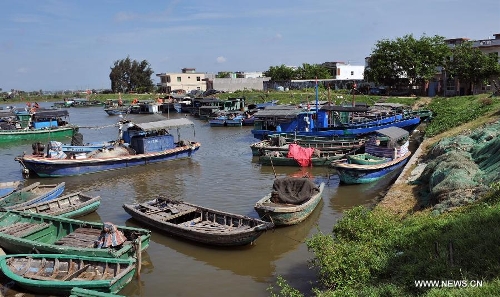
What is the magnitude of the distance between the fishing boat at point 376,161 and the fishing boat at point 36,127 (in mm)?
27075

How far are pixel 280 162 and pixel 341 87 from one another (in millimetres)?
48731

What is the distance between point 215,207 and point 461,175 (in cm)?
936

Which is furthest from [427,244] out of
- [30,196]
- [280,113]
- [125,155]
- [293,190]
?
[280,113]

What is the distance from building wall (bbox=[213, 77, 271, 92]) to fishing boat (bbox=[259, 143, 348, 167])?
52.7 m

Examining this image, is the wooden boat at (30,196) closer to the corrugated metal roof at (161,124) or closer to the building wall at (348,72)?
the corrugated metal roof at (161,124)

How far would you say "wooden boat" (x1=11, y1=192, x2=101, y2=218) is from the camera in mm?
15344

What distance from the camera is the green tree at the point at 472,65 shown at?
42469 mm

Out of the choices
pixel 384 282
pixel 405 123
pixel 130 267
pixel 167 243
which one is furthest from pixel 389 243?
pixel 405 123

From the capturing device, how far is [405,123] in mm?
31016

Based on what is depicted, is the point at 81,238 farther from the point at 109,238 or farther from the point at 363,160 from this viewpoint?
the point at 363,160

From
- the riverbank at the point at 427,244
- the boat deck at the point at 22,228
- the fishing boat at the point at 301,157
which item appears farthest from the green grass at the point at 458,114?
the boat deck at the point at 22,228

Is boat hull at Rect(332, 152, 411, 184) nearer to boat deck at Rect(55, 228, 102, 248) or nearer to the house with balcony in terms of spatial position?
boat deck at Rect(55, 228, 102, 248)

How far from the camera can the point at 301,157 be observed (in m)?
22.9

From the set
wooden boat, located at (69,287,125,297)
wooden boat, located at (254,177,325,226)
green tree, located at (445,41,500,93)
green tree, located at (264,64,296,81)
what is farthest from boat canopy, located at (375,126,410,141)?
green tree, located at (264,64,296,81)
